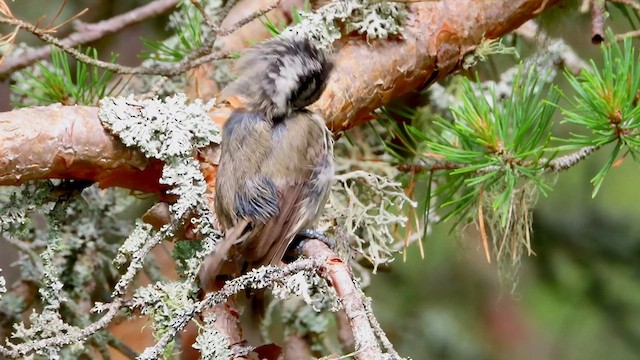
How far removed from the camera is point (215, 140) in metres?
1.04

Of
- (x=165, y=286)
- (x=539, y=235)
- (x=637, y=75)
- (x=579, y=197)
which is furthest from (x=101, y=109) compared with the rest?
(x=579, y=197)

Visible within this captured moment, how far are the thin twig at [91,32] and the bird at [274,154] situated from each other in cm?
41

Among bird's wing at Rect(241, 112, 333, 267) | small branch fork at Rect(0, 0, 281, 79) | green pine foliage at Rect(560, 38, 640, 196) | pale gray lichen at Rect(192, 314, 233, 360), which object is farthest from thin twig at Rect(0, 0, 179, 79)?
green pine foliage at Rect(560, 38, 640, 196)

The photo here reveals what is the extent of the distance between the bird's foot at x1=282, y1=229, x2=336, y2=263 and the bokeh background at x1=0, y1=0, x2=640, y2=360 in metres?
0.69

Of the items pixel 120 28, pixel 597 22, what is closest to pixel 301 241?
pixel 597 22

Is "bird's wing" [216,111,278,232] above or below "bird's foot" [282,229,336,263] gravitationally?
above

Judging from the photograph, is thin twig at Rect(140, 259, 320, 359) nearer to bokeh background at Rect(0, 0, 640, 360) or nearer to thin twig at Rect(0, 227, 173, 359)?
thin twig at Rect(0, 227, 173, 359)

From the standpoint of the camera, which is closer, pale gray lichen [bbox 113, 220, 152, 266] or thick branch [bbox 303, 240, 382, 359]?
thick branch [bbox 303, 240, 382, 359]

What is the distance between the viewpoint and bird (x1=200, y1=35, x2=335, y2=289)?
0.98 m

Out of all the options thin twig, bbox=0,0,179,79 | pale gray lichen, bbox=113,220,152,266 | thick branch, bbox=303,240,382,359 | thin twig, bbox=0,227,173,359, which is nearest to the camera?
thick branch, bbox=303,240,382,359

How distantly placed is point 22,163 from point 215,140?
24cm

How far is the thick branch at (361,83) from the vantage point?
94 centimetres

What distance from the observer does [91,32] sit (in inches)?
54.8

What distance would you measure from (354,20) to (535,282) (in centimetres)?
98
